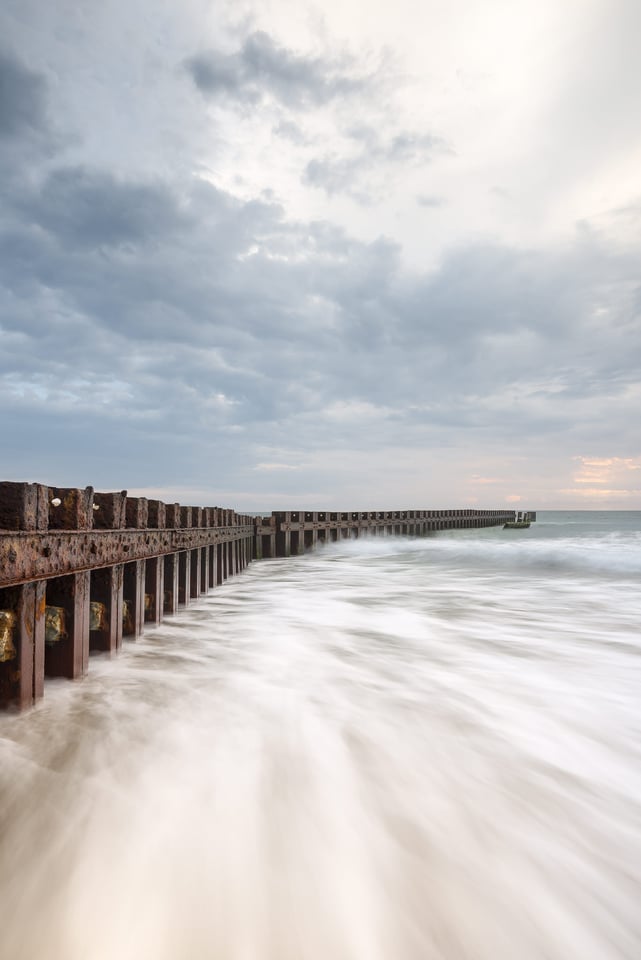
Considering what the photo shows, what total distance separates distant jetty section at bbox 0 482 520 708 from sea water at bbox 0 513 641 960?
10.6 inches

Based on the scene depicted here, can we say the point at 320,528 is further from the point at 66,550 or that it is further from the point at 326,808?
the point at 326,808

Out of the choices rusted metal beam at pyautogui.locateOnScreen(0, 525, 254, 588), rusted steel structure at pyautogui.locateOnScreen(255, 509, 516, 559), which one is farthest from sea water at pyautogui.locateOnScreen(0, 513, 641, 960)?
rusted steel structure at pyautogui.locateOnScreen(255, 509, 516, 559)

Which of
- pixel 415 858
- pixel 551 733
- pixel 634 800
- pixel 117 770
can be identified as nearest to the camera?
pixel 415 858

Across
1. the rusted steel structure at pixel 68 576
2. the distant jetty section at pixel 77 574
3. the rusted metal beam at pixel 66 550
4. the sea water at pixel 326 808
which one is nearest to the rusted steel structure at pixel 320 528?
Answer: the distant jetty section at pixel 77 574

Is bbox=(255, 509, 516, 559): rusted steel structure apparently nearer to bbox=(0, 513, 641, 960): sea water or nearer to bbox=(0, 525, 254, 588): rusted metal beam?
bbox=(0, 525, 254, 588): rusted metal beam

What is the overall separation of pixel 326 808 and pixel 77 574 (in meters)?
2.31

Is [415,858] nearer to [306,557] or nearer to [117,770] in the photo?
[117,770]

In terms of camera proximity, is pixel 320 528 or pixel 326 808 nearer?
pixel 326 808

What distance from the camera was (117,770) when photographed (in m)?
2.67

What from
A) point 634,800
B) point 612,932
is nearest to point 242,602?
point 634,800

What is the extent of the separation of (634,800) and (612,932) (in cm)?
92

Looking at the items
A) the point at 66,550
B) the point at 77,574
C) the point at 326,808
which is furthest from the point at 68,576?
the point at 326,808

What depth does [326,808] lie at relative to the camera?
234 cm

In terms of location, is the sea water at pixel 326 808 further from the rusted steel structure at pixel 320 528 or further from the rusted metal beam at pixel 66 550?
the rusted steel structure at pixel 320 528
